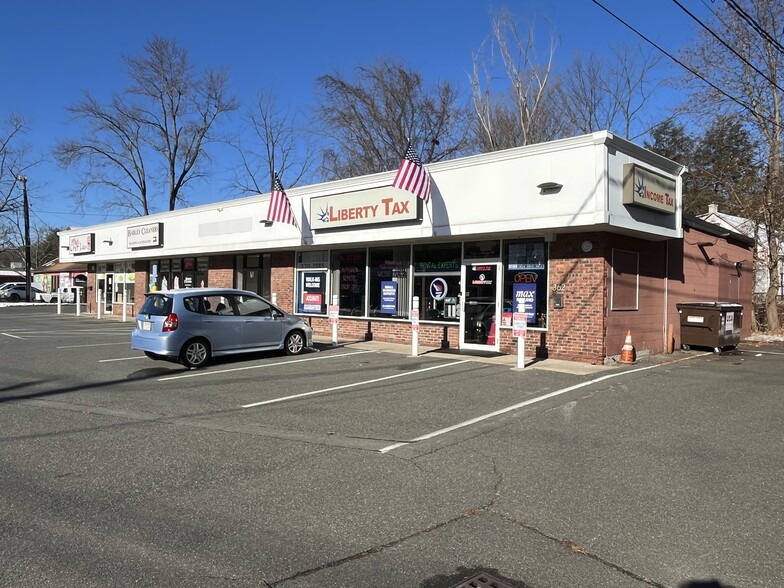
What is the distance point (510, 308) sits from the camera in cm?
1394

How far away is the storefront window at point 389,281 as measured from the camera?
1617 centimetres

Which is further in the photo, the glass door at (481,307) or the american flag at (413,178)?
the glass door at (481,307)

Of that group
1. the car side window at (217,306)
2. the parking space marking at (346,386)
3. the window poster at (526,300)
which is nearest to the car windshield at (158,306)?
the car side window at (217,306)

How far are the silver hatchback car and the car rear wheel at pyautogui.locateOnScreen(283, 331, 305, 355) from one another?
5cm

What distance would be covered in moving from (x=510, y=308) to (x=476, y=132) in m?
22.5

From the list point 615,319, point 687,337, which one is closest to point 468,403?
point 615,319

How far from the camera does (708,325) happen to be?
15055mm

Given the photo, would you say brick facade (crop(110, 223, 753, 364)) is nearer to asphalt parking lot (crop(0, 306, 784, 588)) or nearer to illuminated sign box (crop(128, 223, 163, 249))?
asphalt parking lot (crop(0, 306, 784, 588))

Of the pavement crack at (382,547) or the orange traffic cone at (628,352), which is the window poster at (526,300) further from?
the pavement crack at (382,547)

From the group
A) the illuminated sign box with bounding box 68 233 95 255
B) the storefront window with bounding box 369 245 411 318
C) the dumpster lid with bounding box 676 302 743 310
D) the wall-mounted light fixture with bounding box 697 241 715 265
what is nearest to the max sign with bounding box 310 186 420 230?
the storefront window with bounding box 369 245 411 318

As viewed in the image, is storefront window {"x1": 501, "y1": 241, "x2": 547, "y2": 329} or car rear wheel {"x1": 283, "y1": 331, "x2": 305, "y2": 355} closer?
storefront window {"x1": 501, "y1": 241, "x2": 547, "y2": 329}

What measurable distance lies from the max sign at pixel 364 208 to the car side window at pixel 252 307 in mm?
3998

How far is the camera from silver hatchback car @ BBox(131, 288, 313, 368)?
11.5 m

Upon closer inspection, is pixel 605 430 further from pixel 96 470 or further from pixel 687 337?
pixel 687 337
